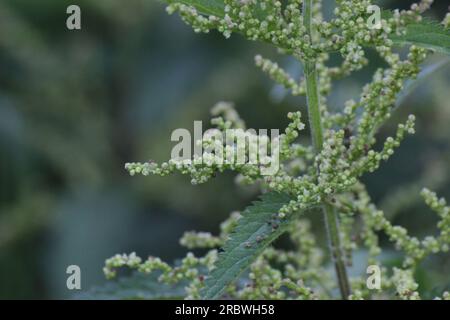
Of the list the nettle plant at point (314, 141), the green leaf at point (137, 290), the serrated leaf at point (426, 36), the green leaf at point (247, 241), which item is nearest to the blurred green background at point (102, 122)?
the green leaf at point (137, 290)

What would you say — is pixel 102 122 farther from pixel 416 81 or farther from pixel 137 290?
pixel 416 81

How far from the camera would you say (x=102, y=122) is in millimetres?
5734

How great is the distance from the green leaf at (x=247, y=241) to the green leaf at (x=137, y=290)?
1.86 ft

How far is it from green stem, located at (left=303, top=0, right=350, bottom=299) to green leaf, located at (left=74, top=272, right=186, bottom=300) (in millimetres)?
541

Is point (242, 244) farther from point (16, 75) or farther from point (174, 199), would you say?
point (16, 75)

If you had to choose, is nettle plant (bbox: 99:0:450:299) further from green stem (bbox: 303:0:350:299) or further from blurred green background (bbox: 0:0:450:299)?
blurred green background (bbox: 0:0:450:299)

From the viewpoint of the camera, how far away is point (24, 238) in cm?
562

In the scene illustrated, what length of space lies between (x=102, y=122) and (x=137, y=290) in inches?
117

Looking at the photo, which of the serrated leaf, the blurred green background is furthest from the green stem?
the blurred green background

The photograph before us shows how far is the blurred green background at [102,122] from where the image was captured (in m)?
5.55

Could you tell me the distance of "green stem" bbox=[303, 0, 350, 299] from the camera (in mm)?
2340

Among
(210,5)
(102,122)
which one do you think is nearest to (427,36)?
(210,5)
